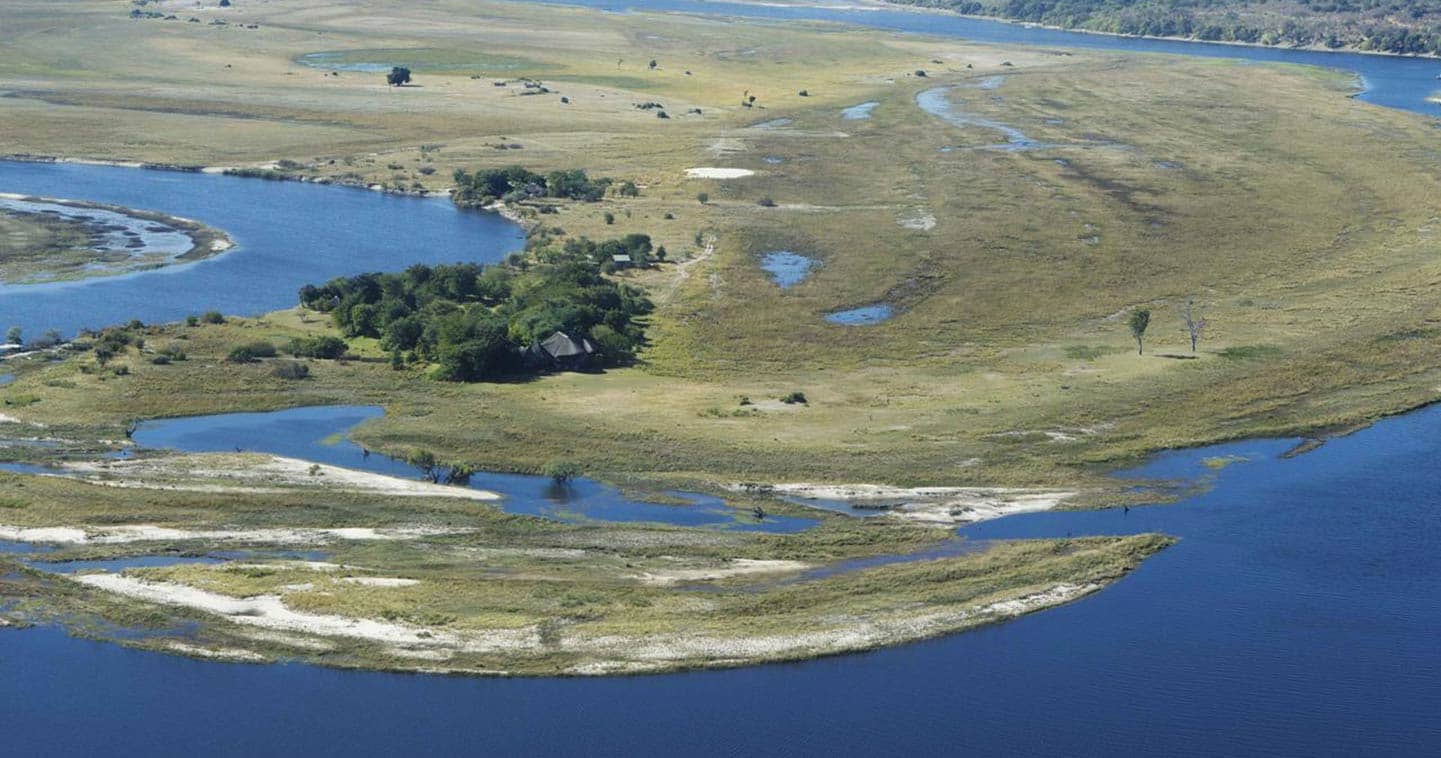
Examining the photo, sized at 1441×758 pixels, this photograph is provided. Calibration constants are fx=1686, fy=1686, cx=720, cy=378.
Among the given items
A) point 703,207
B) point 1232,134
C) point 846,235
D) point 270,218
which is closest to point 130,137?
point 270,218

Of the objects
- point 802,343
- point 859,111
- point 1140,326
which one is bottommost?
point 802,343

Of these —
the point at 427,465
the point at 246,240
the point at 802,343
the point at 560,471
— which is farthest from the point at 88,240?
the point at 560,471

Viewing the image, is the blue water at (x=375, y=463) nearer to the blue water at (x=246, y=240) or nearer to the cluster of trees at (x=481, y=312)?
the cluster of trees at (x=481, y=312)

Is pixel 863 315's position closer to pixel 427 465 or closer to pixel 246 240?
pixel 427 465

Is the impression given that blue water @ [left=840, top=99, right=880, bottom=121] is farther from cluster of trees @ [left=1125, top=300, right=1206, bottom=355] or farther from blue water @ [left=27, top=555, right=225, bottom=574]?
blue water @ [left=27, top=555, right=225, bottom=574]

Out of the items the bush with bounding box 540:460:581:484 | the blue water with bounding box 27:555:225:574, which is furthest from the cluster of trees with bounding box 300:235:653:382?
the blue water with bounding box 27:555:225:574
